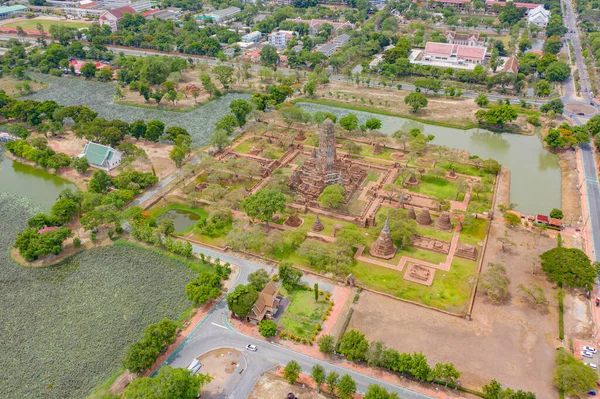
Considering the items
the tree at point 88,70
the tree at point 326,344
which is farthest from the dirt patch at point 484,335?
the tree at point 88,70

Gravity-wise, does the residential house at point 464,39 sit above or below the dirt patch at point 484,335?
below

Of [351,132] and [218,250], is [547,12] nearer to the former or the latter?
[351,132]

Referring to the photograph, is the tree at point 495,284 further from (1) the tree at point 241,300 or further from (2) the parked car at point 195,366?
(2) the parked car at point 195,366

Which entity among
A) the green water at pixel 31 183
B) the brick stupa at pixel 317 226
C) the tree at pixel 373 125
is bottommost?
the green water at pixel 31 183

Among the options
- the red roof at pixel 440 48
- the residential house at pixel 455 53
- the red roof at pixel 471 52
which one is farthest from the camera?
the red roof at pixel 440 48

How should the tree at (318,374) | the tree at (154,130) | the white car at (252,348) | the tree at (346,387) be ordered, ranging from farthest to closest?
the tree at (154,130)
the white car at (252,348)
the tree at (318,374)
the tree at (346,387)

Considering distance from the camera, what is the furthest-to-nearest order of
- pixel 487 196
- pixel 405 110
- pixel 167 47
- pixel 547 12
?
pixel 547 12 → pixel 167 47 → pixel 405 110 → pixel 487 196

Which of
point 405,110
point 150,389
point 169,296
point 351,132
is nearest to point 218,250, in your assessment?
point 169,296

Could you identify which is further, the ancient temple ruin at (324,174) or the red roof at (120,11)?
the red roof at (120,11)
